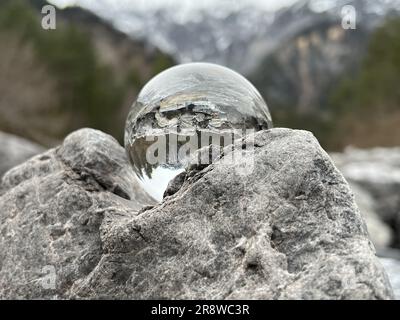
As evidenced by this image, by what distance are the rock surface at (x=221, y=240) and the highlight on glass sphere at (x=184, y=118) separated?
1.06ft

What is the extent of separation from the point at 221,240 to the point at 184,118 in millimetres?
1040

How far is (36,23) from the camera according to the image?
101 ft

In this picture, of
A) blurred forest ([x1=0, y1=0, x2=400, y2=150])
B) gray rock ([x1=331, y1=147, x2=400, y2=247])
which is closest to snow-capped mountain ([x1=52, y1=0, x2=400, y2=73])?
blurred forest ([x1=0, y1=0, x2=400, y2=150])

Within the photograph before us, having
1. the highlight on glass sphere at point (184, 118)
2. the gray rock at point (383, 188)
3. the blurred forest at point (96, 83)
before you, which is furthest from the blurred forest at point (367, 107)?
the highlight on glass sphere at point (184, 118)

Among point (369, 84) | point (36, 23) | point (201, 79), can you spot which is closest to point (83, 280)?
point (201, 79)

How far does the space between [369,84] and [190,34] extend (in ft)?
344

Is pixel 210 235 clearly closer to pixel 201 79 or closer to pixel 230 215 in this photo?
pixel 230 215

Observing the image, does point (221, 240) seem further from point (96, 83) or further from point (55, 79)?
point (96, 83)

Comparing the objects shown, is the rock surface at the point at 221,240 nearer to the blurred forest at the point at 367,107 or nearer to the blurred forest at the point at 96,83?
the blurred forest at the point at 96,83

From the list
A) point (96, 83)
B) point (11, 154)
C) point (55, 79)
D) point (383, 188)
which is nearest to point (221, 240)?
point (11, 154)

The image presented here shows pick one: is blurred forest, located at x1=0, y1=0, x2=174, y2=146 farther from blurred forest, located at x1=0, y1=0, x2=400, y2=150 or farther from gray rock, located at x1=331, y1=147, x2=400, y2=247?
gray rock, located at x1=331, y1=147, x2=400, y2=247

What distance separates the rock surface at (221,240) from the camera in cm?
234

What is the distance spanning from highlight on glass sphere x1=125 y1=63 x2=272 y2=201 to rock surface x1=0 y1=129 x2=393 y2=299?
32cm

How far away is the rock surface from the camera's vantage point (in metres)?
2.34
